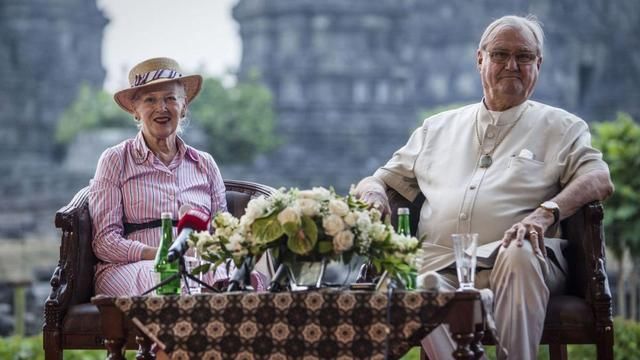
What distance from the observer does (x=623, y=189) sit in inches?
619

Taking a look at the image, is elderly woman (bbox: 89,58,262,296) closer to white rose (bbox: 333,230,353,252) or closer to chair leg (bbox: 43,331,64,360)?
chair leg (bbox: 43,331,64,360)

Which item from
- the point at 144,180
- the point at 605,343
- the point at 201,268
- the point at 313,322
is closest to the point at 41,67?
the point at 144,180

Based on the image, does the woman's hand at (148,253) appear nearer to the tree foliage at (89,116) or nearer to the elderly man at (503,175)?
the elderly man at (503,175)

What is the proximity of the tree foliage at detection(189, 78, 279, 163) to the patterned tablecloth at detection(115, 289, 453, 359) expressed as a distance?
120 feet

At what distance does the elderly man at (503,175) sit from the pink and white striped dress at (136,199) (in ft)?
2.01

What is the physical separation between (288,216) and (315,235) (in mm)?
99

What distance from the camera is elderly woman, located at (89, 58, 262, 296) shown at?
594cm

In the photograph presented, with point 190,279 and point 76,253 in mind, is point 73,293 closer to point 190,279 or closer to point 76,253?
point 76,253

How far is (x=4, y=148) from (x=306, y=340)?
1565 inches

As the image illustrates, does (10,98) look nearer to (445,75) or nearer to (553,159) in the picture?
(445,75)

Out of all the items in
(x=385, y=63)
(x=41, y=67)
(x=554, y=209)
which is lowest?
(x=554, y=209)

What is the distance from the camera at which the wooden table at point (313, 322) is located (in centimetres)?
483

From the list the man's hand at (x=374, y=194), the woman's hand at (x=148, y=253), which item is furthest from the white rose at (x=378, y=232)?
the woman's hand at (x=148, y=253)

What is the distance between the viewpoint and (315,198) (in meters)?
5.03
